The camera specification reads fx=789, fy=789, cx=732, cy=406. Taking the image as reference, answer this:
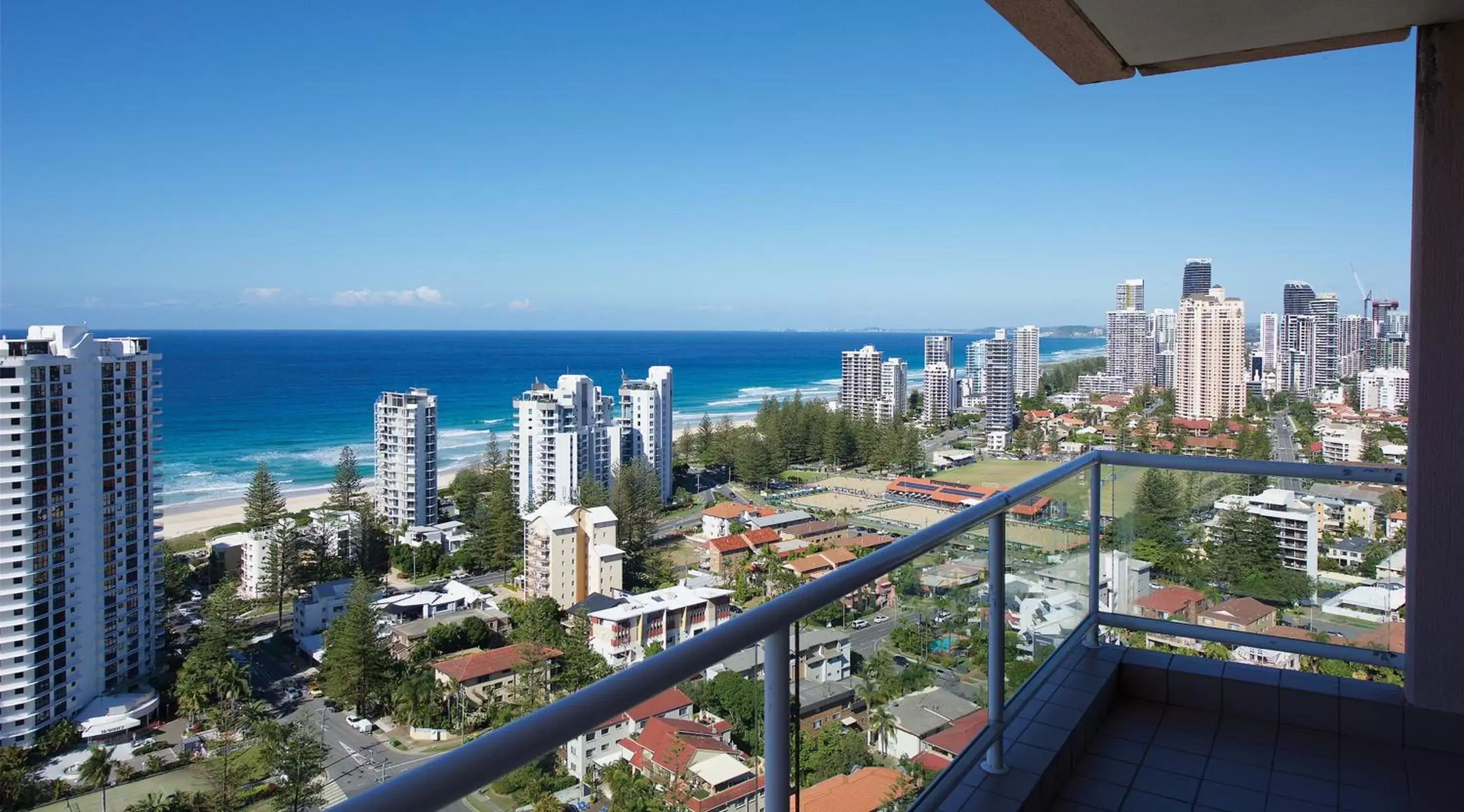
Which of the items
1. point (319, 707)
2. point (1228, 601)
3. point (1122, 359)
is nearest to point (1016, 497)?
point (1228, 601)

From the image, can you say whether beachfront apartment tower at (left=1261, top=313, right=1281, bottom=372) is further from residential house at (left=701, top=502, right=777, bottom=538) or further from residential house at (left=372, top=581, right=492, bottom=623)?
residential house at (left=372, top=581, right=492, bottom=623)

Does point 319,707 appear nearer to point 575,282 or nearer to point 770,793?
point 770,793

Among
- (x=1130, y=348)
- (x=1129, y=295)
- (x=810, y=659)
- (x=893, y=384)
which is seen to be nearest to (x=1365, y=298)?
(x=810, y=659)

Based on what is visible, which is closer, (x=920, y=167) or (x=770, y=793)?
(x=770, y=793)

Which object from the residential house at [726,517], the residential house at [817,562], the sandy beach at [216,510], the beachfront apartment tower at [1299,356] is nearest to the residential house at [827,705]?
the residential house at [817,562]

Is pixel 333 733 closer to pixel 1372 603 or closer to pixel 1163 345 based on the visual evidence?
pixel 1372 603

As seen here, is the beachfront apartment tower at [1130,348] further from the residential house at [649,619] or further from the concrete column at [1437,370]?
the concrete column at [1437,370]
